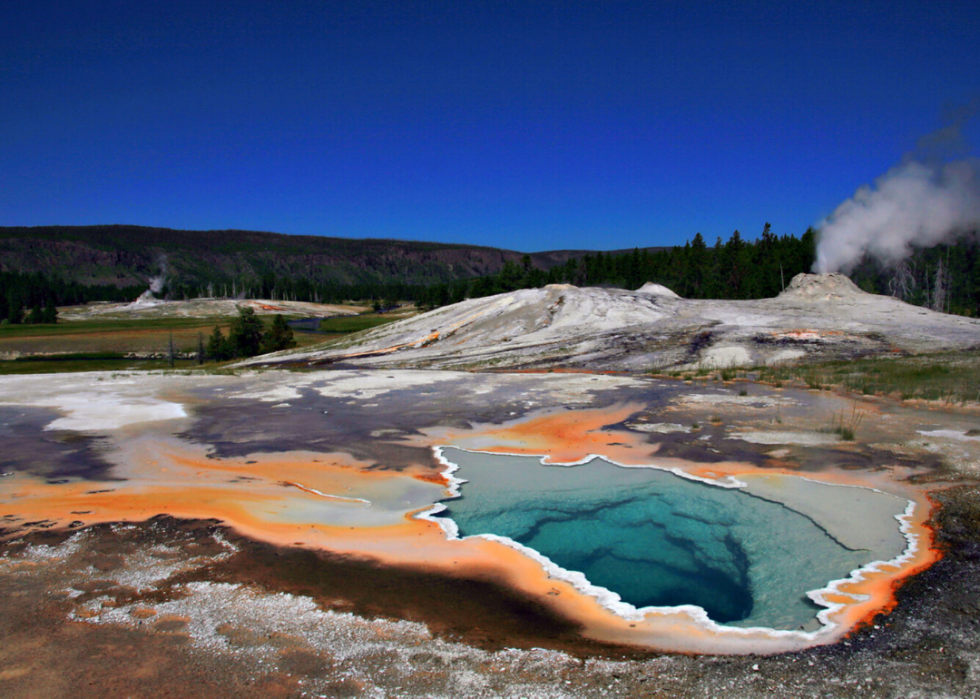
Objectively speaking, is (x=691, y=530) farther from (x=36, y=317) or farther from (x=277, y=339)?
(x=36, y=317)

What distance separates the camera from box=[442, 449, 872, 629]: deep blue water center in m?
5.32

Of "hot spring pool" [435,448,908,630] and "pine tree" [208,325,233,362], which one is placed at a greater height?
"hot spring pool" [435,448,908,630]

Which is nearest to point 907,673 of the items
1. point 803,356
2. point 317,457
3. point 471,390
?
point 317,457

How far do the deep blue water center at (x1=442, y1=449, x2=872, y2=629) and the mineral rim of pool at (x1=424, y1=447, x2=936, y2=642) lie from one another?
0.01m

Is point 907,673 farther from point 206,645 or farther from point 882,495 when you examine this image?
point 206,645

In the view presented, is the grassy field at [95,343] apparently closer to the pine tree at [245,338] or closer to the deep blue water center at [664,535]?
the pine tree at [245,338]

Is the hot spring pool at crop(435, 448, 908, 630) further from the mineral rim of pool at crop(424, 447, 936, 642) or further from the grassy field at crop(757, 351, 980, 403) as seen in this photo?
the grassy field at crop(757, 351, 980, 403)

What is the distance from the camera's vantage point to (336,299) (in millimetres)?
152000

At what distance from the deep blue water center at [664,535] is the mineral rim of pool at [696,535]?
0.01 m

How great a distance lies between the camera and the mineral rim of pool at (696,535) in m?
5.12

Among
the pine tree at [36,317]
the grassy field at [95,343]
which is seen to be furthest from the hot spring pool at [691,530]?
the pine tree at [36,317]

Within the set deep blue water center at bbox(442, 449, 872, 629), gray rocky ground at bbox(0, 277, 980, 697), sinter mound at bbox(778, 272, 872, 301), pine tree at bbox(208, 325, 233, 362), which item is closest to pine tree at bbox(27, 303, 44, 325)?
pine tree at bbox(208, 325, 233, 362)

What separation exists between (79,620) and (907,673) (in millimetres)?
5759

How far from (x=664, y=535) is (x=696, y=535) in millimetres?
348
